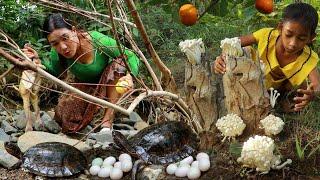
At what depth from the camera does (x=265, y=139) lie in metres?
2.23

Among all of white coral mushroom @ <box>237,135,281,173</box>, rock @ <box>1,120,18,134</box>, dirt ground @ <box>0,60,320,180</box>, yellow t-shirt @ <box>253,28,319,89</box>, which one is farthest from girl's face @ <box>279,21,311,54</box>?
rock @ <box>1,120,18,134</box>

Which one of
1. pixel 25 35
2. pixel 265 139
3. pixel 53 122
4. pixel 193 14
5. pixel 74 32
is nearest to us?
pixel 193 14

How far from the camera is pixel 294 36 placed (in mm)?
2645

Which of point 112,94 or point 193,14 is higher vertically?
point 193,14

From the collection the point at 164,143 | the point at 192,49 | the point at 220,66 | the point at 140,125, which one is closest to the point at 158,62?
the point at 192,49

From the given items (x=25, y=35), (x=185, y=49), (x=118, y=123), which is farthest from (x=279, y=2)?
(x=25, y=35)

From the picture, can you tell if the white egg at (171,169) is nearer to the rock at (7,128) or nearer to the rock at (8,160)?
the rock at (8,160)

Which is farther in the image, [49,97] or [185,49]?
[49,97]

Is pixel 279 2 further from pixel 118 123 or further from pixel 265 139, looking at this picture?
pixel 265 139

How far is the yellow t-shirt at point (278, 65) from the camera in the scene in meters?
2.86

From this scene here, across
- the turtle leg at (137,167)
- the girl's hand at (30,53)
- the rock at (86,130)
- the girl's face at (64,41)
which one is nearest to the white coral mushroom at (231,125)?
the turtle leg at (137,167)

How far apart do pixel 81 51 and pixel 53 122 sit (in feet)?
2.56

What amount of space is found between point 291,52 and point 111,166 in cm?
121

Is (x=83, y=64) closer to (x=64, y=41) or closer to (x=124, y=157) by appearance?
(x=64, y=41)
